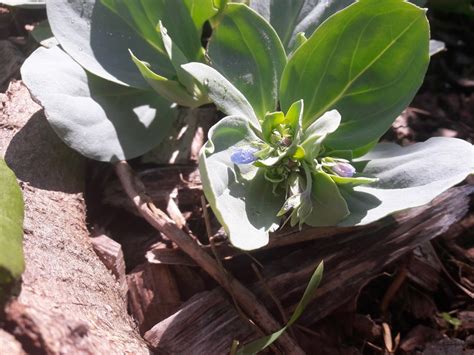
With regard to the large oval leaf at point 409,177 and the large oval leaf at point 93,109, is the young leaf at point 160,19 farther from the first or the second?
the large oval leaf at point 409,177

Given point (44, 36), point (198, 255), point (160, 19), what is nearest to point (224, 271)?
point (198, 255)

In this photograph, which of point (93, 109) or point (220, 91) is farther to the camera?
point (93, 109)

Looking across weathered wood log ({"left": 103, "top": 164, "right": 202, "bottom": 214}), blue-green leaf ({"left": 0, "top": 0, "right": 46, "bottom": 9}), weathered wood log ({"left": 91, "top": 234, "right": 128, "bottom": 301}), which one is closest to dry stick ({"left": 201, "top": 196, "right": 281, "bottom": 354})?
weathered wood log ({"left": 103, "top": 164, "right": 202, "bottom": 214})

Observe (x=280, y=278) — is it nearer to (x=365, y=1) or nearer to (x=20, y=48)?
(x=365, y=1)

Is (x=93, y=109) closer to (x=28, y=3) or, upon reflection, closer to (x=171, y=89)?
(x=171, y=89)

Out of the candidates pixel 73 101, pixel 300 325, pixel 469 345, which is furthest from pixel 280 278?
pixel 73 101

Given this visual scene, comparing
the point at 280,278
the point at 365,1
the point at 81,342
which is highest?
the point at 365,1
